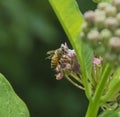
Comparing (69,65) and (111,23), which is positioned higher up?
(111,23)

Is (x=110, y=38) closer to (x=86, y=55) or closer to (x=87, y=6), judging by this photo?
(x=86, y=55)

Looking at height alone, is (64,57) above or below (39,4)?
above

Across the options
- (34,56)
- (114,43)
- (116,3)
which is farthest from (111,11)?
(34,56)

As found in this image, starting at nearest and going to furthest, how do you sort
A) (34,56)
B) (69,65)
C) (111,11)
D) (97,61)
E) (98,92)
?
(111,11) < (98,92) < (97,61) < (69,65) < (34,56)

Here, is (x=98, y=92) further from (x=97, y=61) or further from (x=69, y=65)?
(x=69, y=65)

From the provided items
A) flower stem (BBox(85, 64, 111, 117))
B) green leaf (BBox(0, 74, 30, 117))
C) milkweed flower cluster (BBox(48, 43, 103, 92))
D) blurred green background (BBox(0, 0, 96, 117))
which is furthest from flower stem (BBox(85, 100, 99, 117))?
blurred green background (BBox(0, 0, 96, 117))

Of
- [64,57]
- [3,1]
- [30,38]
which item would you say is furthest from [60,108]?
[64,57]
